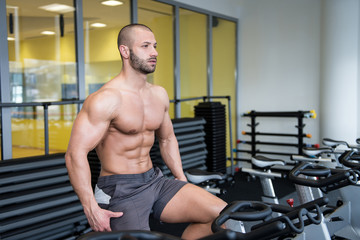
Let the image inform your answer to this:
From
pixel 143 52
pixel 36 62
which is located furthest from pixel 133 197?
pixel 36 62

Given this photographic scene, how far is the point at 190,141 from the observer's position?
4430 mm

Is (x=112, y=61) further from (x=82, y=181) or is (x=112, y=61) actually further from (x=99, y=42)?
(x=82, y=181)

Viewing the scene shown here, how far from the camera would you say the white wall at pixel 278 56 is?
560cm

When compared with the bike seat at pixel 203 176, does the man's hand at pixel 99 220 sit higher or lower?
higher

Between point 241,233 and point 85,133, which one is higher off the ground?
point 85,133

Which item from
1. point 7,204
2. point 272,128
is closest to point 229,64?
point 272,128

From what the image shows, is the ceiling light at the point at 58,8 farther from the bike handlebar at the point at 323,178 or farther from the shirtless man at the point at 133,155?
the bike handlebar at the point at 323,178

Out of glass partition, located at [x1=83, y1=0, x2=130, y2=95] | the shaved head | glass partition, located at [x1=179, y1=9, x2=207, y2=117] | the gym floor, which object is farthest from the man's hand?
glass partition, located at [x1=179, y1=9, x2=207, y2=117]

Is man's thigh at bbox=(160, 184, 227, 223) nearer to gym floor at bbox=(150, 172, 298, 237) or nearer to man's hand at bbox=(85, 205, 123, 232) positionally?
man's hand at bbox=(85, 205, 123, 232)

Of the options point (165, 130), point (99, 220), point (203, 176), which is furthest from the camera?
point (203, 176)

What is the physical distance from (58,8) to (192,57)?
91.9 inches

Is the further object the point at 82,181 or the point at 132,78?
the point at 132,78

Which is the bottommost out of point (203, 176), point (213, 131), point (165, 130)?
point (203, 176)

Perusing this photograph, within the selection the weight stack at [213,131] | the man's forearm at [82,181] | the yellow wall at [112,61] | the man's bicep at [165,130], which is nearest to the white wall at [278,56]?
the yellow wall at [112,61]
